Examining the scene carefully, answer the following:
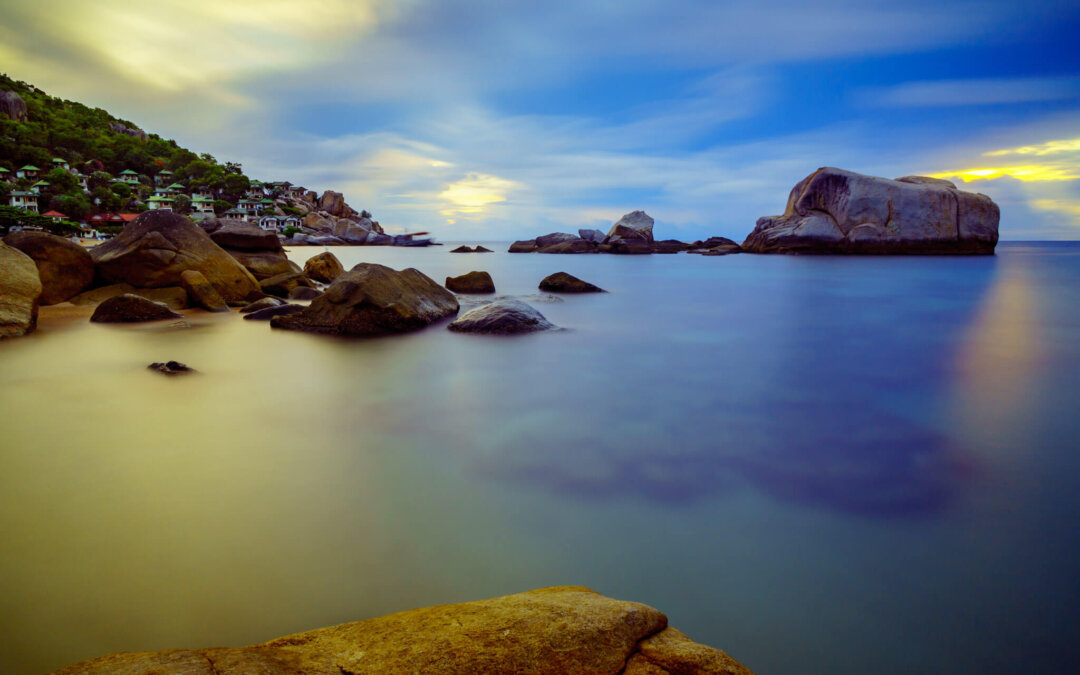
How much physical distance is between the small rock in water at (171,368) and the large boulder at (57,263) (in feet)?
18.8

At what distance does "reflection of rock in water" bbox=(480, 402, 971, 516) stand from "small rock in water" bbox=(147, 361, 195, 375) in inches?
151

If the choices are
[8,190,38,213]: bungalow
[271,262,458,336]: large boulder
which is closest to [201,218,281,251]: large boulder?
[271,262,458,336]: large boulder

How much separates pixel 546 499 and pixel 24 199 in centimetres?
6009

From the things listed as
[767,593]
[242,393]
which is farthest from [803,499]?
[242,393]

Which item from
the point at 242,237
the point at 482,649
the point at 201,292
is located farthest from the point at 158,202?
the point at 482,649

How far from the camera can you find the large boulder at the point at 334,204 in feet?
271

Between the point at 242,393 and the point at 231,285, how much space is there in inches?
276

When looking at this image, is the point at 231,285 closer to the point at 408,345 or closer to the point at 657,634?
the point at 408,345

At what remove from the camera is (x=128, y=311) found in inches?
329

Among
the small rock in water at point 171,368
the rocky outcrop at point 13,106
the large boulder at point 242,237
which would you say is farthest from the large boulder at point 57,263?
the rocky outcrop at point 13,106

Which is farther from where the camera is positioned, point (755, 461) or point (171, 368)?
point (171, 368)

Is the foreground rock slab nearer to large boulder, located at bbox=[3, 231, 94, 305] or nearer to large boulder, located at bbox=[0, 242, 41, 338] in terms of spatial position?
large boulder, located at bbox=[0, 242, 41, 338]

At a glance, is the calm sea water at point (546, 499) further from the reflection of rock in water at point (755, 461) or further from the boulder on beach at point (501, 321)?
the boulder on beach at point (501, 321)

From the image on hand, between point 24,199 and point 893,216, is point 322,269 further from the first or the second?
point 24,199
